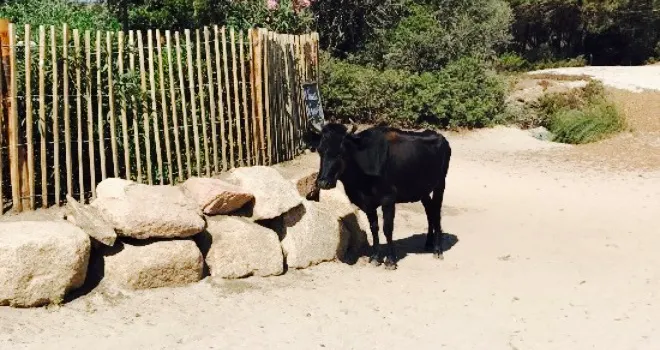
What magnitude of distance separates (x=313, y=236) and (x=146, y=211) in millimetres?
1873

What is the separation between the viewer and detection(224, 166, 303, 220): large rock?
282 inches

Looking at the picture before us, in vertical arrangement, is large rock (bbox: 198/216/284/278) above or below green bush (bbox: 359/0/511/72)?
below

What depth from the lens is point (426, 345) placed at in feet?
18.4

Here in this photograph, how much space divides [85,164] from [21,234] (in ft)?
7.61

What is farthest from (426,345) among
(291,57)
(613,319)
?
(291,57)

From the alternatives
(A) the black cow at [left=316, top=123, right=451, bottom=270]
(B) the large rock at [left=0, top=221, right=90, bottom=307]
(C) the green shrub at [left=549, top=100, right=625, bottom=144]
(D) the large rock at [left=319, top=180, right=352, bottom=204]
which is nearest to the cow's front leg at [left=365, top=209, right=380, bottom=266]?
(A) the black cow at [left=316, top=123, right=451, bottom=270]

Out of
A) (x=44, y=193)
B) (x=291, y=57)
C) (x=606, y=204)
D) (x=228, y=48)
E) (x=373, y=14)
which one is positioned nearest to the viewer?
(x=44, y=193)

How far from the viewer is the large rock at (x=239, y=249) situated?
22.4ft

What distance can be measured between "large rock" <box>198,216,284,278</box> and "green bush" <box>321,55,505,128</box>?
406 inches

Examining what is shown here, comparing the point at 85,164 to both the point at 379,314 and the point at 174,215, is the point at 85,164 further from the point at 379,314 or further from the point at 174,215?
the point at 379,314

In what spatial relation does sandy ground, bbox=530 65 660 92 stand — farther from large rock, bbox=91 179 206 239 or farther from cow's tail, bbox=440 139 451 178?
large rock, bbox=91 179 206 239

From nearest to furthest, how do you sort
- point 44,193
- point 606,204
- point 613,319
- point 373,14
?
point 613,319, point 44,193, point 606,204, point 373,14

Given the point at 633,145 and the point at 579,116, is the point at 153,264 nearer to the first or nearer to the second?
the point at 633,145

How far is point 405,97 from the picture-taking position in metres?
17.5
